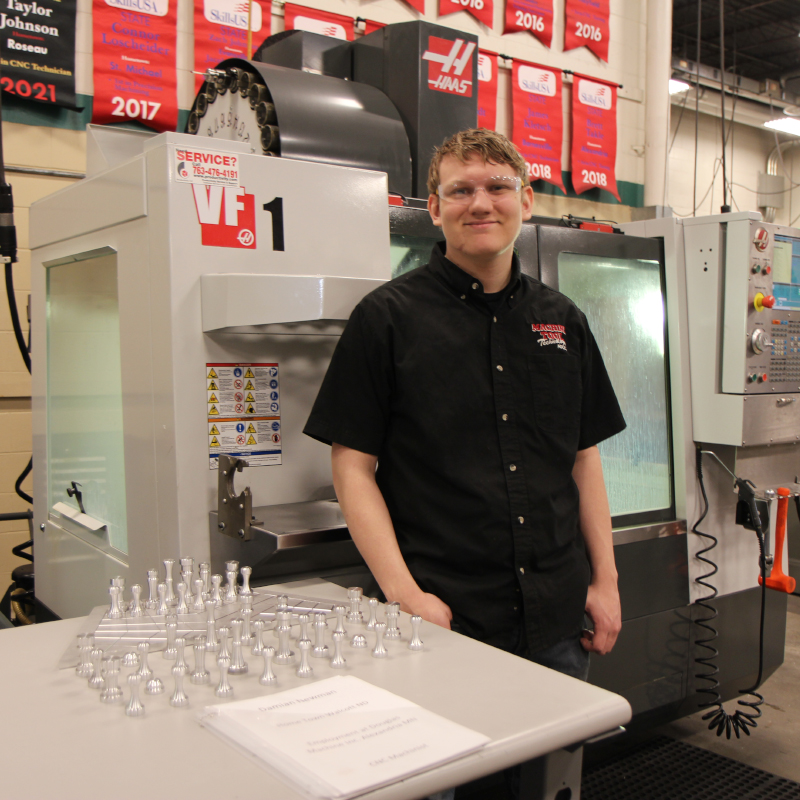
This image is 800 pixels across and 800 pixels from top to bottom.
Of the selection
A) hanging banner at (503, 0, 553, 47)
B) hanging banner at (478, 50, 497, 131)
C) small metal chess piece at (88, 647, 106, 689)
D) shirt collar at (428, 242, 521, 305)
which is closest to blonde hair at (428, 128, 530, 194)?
shirt collar at (428, 242, 521, 305)

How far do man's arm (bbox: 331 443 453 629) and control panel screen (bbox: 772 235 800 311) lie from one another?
171 cm

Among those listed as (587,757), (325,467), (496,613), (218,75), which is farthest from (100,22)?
(587,757)

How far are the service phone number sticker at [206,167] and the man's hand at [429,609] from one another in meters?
0.83

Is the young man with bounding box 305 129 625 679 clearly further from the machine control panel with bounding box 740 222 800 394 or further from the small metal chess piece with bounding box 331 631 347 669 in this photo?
the machine control panel with bounding box 740 222 800 394

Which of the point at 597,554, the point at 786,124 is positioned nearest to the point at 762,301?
the point at 597,554

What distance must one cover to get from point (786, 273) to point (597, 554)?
1.48 m

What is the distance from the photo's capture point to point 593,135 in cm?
474

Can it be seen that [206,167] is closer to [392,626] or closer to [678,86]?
[392,626]

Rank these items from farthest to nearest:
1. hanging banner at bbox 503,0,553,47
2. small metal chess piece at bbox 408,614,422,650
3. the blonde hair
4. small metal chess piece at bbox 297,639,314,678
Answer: hanging banner at bbox 503,0,553,47 → the blonde hair → small metal chess piece at bbox 408,614,422,650 → small metal chess piece at bbox 297,639,314,678

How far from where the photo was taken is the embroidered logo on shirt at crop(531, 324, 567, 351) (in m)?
1.44

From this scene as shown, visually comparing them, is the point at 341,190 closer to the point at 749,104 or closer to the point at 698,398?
the point at 698,398

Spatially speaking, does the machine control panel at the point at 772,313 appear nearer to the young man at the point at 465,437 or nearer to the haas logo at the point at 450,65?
the haas logo at the point at 450,65

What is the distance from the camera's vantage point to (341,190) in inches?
62.7

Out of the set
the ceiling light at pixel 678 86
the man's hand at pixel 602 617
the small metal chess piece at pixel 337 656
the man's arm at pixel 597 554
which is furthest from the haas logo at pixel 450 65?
the ceiling light at pixel 678 86
